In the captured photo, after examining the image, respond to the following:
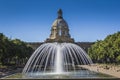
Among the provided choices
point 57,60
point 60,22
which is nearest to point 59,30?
point 60,22

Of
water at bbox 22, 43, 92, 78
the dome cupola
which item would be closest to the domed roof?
the dome cupola

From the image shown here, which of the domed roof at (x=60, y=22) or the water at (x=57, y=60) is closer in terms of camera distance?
the water at (x=57, y=60)

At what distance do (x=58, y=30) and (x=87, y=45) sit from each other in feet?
49.1

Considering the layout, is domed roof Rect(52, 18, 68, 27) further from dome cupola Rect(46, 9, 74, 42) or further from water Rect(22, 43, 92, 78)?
water Rect(22, 43, 92, 78)

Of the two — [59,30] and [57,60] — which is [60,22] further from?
[57,60]

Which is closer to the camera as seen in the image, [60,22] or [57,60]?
[57,60]

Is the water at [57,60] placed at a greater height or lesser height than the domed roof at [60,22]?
lesser

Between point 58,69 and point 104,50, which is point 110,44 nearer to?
point 104,50

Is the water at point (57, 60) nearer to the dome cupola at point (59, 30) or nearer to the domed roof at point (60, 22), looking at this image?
the dome cupola at point (59, 30)

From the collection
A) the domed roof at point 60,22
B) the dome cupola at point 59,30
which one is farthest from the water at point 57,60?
the domed roof at point 60,22

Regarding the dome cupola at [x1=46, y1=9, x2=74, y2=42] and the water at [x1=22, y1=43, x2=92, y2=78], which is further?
the dome cupola at [x1=46, y1=9, x2=74, y2=42]

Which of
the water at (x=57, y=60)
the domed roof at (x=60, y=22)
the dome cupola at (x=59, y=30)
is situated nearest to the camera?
the water at (x=57, y=60)

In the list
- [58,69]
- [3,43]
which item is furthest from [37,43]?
[58,69]

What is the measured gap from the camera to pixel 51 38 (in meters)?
159
